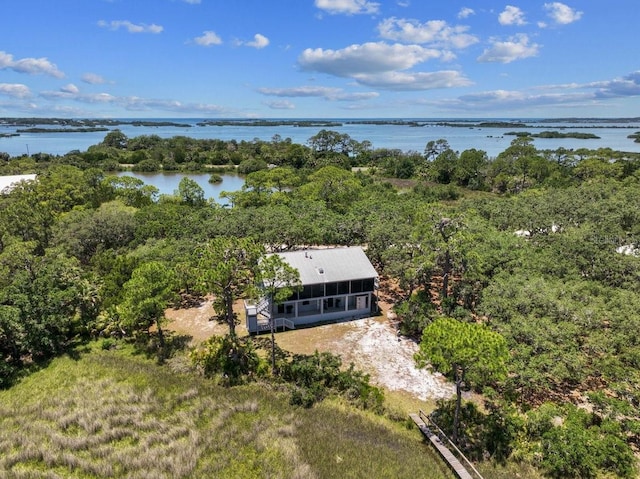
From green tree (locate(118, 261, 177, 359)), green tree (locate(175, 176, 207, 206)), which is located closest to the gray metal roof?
green tree (locate(118, 261, 177, 359))

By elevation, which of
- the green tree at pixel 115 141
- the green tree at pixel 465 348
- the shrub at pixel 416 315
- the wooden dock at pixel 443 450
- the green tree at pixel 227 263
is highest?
the green tree at pixel 115 141

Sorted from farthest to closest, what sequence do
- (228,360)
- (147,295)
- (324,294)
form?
(324,294) → (147,295) → (228,360)

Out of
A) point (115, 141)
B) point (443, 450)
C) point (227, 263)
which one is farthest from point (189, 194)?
point (115, 141)

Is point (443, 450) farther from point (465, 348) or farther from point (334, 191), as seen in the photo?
point (334, 191)

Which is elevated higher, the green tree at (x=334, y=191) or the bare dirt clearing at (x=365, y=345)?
the green tree at (x=334, y=191)

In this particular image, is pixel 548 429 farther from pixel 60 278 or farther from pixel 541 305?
pixel 60 278

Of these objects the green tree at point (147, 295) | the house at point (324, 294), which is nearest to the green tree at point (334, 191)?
the house at point (324, 294)

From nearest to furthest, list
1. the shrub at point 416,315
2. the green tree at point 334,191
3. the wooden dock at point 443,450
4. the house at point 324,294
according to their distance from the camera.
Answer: the wooden dock at point 443,450 → the shrub at point 416,315 → the house at point 324,294 → the green tree at point 334,191

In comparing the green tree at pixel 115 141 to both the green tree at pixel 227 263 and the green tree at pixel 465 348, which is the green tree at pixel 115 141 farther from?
the green tree at pixel 465 348
